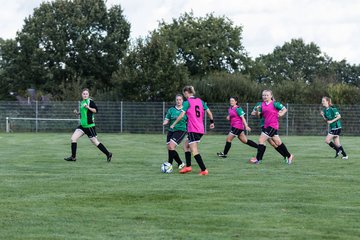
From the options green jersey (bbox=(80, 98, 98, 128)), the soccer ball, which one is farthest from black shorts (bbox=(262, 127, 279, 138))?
green jersey (bbox=(80, 98, 98, 128))

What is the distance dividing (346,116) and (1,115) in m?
22.1

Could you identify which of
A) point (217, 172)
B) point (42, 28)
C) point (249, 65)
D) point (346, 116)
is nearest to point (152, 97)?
point (346, 116)

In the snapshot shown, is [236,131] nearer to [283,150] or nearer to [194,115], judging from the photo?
[283,150]

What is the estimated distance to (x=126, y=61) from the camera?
45875 mm

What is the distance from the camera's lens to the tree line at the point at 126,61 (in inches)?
1806

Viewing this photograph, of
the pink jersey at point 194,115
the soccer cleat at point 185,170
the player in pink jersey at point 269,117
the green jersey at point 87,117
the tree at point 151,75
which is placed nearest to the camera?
the pink jersey at point 194,115

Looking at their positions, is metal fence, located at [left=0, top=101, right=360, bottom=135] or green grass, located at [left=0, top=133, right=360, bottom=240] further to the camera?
metal fence, located at [left=0, top=101, right=360, bottom=135]

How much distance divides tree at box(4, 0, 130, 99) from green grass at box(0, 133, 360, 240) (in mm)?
43194

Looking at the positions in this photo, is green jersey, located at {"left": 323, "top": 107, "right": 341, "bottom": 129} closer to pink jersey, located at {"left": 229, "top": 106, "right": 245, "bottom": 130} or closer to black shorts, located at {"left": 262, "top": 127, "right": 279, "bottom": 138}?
pink jersey, located at {"left": 229, "top": 106, "right": 245, "bottom": 130}

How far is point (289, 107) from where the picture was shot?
44.8 metres

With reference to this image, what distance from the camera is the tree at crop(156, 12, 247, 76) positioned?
6469 cm

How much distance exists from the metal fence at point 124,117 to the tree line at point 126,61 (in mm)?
1950

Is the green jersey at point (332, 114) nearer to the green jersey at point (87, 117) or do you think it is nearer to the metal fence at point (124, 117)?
the green jersey at point (87, 117)

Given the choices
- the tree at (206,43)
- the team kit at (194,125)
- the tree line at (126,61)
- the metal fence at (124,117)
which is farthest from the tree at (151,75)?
the team kit at (194,125)
